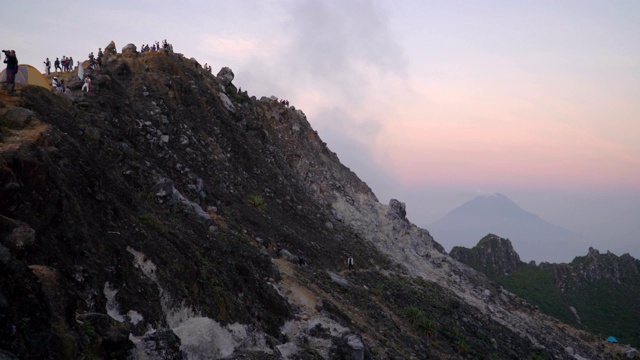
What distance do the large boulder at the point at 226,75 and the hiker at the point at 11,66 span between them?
2869cm

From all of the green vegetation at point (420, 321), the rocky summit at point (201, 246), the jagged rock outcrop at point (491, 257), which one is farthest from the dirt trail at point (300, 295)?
the jagged rock outcrop at point (491, 257)

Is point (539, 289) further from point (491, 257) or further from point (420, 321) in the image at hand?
point (420, 321)

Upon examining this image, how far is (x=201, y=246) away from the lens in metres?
18.3

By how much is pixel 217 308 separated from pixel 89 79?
59.7ft

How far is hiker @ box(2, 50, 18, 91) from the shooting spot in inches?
628

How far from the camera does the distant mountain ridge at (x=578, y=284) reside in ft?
214

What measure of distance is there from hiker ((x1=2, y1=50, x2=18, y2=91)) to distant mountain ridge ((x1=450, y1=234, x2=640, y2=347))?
67.9 m

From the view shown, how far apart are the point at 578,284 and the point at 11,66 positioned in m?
79.7

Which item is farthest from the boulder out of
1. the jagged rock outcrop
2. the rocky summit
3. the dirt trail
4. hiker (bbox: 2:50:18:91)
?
the jagged rock outcrop

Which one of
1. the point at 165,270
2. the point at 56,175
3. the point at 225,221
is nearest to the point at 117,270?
the point at 165,270

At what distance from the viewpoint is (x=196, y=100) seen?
36.2m

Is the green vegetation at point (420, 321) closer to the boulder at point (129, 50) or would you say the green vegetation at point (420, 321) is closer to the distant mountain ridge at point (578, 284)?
the boulder at point (129, 50)

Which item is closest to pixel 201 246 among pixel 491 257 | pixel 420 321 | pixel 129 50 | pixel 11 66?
pixel 11 66

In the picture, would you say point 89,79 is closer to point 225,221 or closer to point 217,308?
point 225,221
